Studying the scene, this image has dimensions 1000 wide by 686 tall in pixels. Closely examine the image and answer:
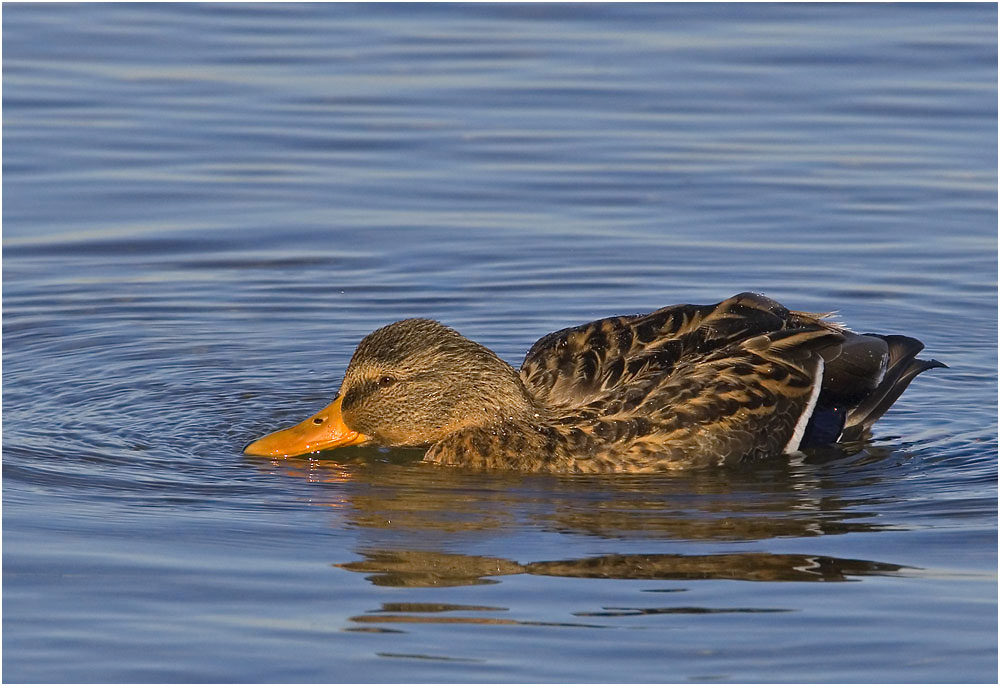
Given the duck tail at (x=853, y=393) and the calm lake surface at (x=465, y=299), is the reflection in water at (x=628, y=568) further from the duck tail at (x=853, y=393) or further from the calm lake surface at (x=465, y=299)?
the duck tail at (x=853, y=393)

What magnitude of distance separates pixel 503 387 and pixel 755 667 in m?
3.50

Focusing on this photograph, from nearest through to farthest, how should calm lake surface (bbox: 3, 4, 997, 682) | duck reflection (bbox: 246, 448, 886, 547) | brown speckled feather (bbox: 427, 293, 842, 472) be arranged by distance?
calm lake surface (bbox: 3, 4, 997, 682) → duck reflection (bbox: 246, 448, 886, 547) → brown speckled feather (bbox: 427, 293, 842, 472)

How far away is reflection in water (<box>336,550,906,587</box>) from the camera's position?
8.36 m

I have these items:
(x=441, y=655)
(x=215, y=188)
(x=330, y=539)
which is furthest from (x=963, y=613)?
(x=215, y=188)

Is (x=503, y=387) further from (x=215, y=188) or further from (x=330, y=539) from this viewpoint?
(x=215, y=188)

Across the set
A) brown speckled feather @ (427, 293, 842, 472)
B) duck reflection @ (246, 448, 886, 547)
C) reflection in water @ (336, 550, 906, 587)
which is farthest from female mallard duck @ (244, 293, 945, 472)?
reflection in water @ (336, 550, 906, 587)

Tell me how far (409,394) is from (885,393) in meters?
2.76

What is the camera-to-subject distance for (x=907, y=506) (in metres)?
9.52

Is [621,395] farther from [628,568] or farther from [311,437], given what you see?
[628,568]

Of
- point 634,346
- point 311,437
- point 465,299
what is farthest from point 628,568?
point 465,299

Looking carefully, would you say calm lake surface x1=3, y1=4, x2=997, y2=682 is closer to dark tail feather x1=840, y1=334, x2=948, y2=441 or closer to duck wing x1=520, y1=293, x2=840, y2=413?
dark tail feather x1=840, y1=334, x2=948, y2=441

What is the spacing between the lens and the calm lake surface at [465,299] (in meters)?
7.84

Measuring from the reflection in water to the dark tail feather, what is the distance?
2416mm

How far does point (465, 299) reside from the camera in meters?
13.8
